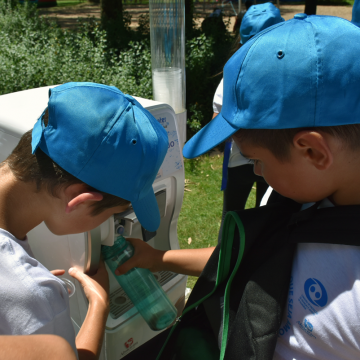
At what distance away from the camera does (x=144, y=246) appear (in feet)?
5.76

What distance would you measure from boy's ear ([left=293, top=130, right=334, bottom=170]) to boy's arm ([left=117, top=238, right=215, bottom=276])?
0.74 m

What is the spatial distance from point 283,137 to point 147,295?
1227 mm

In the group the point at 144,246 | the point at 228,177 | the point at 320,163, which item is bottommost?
the point at 228,177

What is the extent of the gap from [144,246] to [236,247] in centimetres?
65

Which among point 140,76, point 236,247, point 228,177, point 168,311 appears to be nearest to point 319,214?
point 236,247

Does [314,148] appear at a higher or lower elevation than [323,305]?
higher

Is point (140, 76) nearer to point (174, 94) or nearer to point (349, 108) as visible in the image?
point (174, 94)

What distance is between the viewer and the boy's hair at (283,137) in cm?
95

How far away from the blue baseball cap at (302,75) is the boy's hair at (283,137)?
37 millimetres

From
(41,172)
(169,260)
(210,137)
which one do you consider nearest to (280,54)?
(210,137)

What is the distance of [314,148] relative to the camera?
0.96 meters

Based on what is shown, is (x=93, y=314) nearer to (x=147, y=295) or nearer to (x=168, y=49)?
(x=147, y=295)

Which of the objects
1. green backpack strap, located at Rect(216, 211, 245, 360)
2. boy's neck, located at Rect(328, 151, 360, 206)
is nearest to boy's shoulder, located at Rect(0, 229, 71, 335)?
green backpack strap, located at Rect(216, 211, 245, 360)

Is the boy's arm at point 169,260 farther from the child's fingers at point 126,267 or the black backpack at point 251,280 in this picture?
the black backpack at point 251,280
